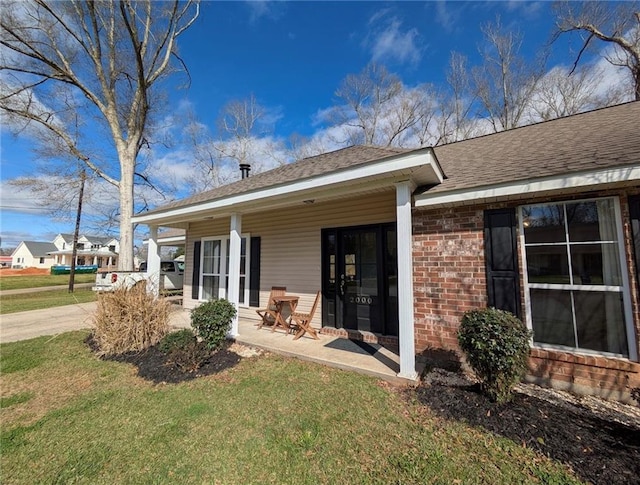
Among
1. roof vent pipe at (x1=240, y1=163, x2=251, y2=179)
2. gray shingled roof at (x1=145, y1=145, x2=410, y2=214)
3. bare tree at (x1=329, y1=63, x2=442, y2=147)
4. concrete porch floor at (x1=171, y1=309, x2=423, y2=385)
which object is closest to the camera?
concrete porch floor at (x1=171, y1=309, x2=423, y2=385)

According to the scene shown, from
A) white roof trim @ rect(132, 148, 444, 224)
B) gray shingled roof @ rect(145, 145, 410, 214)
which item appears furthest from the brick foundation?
gray shingled roof @ rect(145, 145, 410, 214)

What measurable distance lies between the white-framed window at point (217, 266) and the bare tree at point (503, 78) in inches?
622

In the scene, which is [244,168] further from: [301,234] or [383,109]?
[383,109]

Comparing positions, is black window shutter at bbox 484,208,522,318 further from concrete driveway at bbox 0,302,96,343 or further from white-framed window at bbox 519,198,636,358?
concrete driveway at bbox 0,302,96,343

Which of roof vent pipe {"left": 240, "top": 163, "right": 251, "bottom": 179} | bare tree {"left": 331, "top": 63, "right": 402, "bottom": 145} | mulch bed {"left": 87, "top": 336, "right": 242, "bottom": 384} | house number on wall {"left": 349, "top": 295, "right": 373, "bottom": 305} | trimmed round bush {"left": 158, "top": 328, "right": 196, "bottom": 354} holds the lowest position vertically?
mulch bed {"left": 87, "top": 336, "right": 242, "bottom": 384}

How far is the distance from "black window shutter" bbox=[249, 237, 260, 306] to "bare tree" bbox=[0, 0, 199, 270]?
18.4 ft

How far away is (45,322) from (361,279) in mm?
9014

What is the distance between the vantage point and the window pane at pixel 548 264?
3.50m

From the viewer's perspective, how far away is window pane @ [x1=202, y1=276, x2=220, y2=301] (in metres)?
8.48

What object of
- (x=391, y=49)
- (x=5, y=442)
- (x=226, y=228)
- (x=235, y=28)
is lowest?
(x=5, y=442)

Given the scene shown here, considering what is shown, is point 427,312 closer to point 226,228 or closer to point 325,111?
point 226,228

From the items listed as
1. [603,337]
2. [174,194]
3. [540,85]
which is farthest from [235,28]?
[540,85]

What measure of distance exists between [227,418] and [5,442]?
2.04 metres

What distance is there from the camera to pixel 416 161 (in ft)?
11.4
